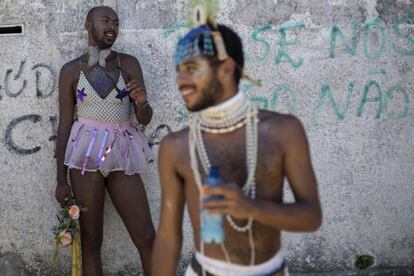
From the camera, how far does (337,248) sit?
510 centimetres

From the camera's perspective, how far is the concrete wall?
489 centimetres

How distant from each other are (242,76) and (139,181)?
205cm

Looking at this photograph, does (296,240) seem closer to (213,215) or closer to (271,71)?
(271,71)

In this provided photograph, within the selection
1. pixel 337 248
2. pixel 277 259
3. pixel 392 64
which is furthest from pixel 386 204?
pixel 277 259

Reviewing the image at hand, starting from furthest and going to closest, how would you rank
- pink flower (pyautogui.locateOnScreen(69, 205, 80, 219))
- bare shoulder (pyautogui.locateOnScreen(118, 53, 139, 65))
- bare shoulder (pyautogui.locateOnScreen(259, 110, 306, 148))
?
bare shoulder (pyautogui.locateOnScreen(118, 53, 139, 65)) < pink flower (pyautogui.locateOnScreen(69, 205, 80, 219)) < bare shoulder (pyautogui.locateOnScreen(259, 110, 306, 148))

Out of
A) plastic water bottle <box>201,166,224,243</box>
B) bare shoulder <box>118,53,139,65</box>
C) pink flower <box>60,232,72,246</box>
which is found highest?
bare shoulder <box>118,53,139,65</box>

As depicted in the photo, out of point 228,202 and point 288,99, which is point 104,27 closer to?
point 288,99

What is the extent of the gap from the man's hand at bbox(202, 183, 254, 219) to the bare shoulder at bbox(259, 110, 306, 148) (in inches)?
14.5

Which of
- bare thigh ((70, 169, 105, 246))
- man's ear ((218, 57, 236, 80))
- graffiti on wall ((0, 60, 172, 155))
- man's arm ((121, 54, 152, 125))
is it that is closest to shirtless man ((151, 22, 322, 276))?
man's ear ((218, 57, 236, 80))

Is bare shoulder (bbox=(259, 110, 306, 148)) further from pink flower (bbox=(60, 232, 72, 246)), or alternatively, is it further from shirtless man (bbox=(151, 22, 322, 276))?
pink flower (bbox=(60, 232, 72, 246))

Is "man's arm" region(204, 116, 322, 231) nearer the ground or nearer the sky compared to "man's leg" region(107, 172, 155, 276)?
nearer the sky

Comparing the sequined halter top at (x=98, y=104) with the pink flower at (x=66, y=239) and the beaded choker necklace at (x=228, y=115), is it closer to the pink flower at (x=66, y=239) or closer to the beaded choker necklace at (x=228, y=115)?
the pink flower at (x=66, y=239)

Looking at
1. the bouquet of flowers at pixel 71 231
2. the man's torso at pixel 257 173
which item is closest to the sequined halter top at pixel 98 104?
the bouquet of flowers at pixel 71 231

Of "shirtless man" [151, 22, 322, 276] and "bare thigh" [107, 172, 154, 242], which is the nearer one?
"shirtless man" [151, 22, 322, 276]
